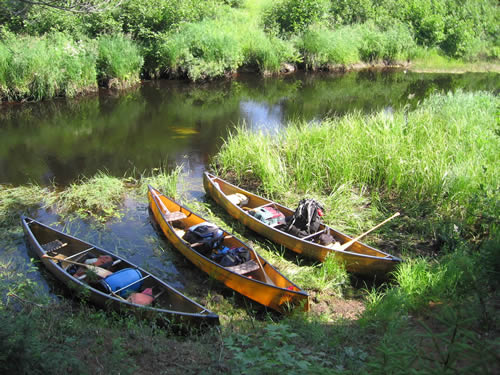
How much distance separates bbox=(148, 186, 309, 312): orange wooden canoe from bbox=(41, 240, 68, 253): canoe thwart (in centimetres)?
164

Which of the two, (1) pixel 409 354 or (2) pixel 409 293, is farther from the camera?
(2) pixel 409 293

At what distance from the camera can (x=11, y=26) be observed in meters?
17.5

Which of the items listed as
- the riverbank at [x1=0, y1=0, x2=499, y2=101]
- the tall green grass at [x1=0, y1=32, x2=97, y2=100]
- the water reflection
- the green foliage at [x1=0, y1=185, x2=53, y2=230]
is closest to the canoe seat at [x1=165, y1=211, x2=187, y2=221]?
the water reflection

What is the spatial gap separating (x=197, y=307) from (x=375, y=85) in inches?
718

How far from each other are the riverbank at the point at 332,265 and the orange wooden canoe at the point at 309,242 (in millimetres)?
173

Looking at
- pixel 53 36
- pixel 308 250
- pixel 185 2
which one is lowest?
pixel 308 250

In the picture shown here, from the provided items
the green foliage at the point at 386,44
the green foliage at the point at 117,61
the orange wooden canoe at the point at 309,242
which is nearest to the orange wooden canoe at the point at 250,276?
the orange wooden canoe at the point at 309,242

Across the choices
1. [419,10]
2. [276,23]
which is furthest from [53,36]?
[419,10]

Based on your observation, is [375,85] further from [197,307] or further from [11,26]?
[197,307]

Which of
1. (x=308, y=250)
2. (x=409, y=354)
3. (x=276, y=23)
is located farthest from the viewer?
(x=276, y=23)

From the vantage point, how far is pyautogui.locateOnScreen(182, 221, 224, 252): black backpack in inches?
266

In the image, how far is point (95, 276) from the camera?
19.6ft

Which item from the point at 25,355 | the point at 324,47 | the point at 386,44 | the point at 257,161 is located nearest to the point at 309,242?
the point at 257,161

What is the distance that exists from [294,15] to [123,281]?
20068mm
